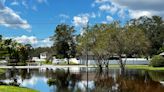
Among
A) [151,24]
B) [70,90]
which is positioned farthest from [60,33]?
[70,90]

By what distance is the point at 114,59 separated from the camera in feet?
428

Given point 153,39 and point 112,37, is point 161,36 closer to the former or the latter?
point 153,39

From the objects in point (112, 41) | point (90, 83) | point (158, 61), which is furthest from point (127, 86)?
point (158, 61)

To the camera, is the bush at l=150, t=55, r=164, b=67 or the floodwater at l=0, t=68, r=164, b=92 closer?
the floodwater at l=0, t=68, r=164, b=92

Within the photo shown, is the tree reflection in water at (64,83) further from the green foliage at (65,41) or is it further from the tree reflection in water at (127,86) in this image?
the green foliage at (65,41)

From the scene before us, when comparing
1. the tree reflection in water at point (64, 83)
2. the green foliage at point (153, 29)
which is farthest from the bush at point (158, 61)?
the tree reflection in water at point (64, 83)

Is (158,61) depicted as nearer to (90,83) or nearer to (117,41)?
(117,41)

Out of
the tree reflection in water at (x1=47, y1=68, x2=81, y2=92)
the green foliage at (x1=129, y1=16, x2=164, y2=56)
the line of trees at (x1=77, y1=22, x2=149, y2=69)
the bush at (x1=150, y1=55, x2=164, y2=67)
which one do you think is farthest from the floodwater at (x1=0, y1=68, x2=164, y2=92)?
the green foliage at (x1=129, y1=16, x2=164, y2=56)

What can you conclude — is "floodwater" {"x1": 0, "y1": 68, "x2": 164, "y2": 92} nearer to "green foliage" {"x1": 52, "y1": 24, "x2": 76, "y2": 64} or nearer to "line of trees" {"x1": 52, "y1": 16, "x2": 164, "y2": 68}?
"line of trees" {"x1": 52, "y1": 16, "x2": 164, "y2": 68}

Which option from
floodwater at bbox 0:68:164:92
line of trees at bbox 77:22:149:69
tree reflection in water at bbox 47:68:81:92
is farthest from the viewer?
line of trees at bbox 77:22:149:69

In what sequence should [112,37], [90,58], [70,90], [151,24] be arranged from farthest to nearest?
[151,24]
[90,58]
[112,37]
[70,90]

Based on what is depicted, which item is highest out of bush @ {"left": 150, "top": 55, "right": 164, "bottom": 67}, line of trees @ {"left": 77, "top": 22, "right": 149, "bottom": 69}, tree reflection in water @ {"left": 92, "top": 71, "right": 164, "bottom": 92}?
line of trees @ {"left": 77, "top": 22, "right": 149, "bottom": 69}

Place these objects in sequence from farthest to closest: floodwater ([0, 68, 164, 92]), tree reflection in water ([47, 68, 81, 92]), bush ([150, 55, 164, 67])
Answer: bush ([150, 55, 164, 67]) → floodwater ([0, 68, 164, 92]) → tree reflection in water ([47, 68, 81, 92])

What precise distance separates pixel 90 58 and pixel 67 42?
14.7 meters
